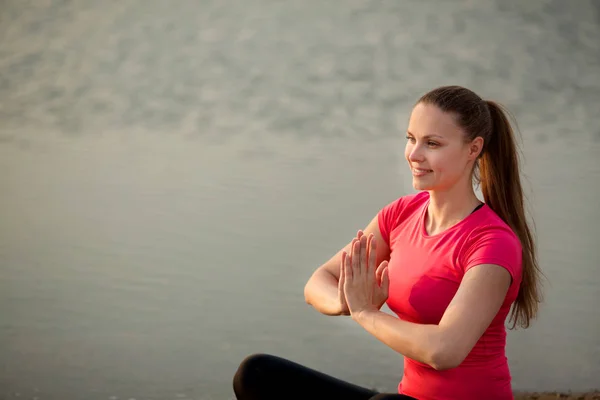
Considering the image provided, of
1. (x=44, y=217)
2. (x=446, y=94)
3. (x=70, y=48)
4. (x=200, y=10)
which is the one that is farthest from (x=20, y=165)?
(x=446, y=94)

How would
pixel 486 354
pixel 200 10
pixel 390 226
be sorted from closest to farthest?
pixel 486 354 < pixel 390 226 < pixel 200 10

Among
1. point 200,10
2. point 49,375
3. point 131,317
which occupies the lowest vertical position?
point 49,375

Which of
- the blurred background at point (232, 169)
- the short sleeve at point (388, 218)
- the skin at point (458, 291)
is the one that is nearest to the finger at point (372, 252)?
the skin at point (458, 291)

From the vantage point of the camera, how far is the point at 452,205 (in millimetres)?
1617

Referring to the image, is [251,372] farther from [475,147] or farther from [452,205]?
[475,147]

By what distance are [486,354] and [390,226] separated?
384mm

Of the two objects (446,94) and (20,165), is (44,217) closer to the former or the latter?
(20,165)

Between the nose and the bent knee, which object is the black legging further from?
the nose

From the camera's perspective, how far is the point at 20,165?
2799 millimetres

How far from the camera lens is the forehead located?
156cm

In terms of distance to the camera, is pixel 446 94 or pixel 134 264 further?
pixel 134 264

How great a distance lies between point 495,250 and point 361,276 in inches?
10.4

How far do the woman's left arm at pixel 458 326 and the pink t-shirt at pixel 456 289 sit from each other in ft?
0.12

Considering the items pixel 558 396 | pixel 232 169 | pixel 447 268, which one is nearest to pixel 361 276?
pixel 447 268
